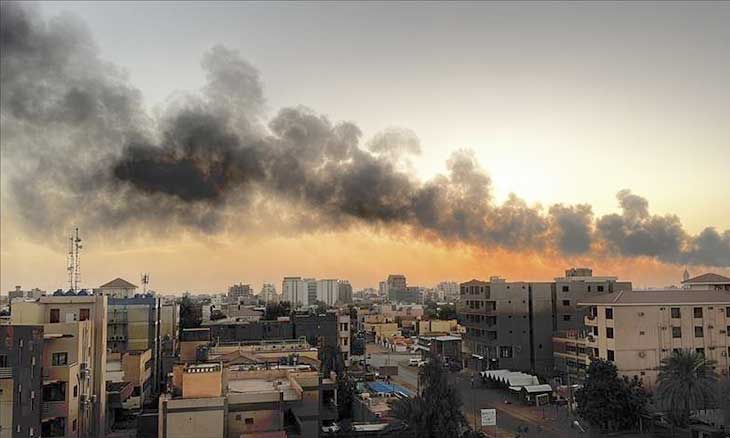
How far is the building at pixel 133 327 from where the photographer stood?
155 ft

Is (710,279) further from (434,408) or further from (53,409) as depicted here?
(53,409)

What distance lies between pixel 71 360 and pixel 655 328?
33043 millimetres

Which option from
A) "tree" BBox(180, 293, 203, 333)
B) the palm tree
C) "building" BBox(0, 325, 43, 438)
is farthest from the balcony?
"tree" BBox(180, 293, 203, 333)

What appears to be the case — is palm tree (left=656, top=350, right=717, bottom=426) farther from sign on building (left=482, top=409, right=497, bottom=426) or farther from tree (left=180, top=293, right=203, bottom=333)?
tree (left=180, top=293, right=203, bottom=333)

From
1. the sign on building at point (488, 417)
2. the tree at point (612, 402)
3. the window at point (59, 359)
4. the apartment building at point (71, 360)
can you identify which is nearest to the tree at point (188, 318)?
the apartment building at point (71, 360)

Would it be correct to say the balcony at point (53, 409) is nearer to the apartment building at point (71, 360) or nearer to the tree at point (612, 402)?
the apartment building at point (71, 360)

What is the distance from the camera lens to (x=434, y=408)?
89.4 ft

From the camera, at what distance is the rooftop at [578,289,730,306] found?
39.1 meters

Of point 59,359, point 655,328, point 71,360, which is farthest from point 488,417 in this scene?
point 59,359

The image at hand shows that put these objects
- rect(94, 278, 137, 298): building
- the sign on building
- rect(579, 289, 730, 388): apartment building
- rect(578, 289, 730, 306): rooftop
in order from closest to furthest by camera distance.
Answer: the sign on building < rect(579, 289, 730, 388): apartment building < rect(578, 289, 730, 306): rooftop < rect(94, 278, 137, 298): building

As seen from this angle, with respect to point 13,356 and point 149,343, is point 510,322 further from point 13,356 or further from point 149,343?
point 13,356

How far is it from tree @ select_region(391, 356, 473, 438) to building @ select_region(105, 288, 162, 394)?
26.5 meters

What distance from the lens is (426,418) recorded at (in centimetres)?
2712

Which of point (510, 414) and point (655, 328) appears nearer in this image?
point (510, 414)
